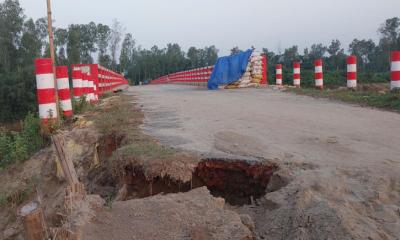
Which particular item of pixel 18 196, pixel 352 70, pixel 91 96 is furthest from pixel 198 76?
pixel 18 196

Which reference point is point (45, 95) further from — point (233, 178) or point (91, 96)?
point (91, 96)

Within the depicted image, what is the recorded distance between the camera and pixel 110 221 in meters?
2.83

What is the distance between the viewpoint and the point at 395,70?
9539 mm

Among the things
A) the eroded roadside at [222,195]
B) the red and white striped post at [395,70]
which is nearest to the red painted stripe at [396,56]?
the red and white striped post at [395,70]

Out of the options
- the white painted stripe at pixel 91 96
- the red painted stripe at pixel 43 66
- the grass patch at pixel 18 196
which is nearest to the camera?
the grass patch at pixel 18 196

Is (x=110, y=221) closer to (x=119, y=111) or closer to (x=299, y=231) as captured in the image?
(x=299, y=231)

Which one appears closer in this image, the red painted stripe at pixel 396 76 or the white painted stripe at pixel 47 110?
the white painted stripe at pixel 47 110

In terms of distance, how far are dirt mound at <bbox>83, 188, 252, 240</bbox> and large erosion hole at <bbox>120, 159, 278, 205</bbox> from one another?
38.2 inches

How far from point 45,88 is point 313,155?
385 centimetres

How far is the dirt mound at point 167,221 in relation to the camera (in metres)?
2.70

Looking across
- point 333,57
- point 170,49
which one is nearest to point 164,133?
point 333,57

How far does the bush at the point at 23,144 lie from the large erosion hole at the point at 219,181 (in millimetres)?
2328

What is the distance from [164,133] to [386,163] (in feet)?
8.73

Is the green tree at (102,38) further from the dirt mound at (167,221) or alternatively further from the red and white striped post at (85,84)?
the dirt mound at (167,221)
